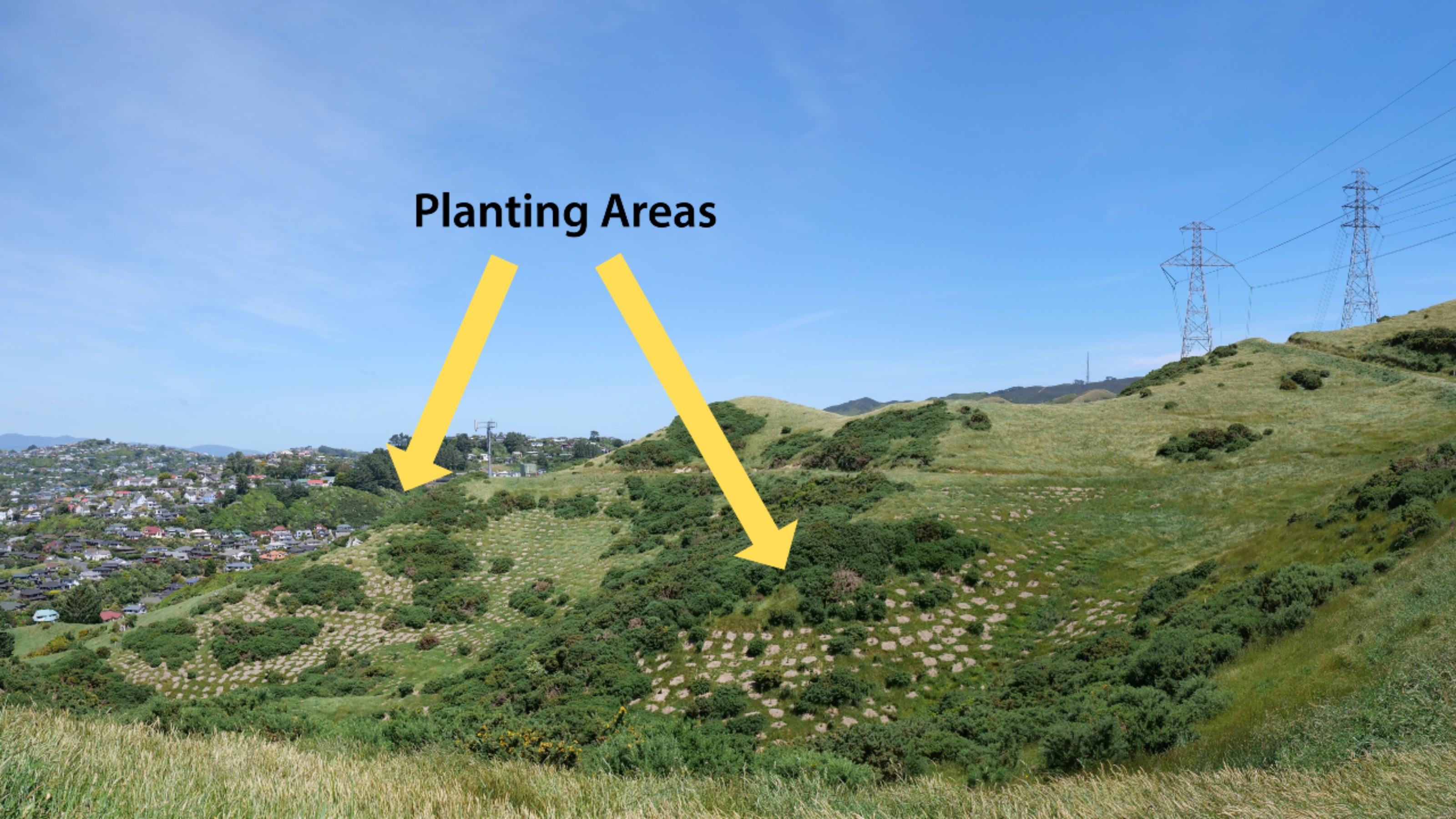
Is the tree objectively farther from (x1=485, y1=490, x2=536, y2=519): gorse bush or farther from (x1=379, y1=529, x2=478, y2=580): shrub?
(x1=485, y1=490, x2=536, y2=519): gorse bush

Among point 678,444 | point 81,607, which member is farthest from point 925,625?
point 81,607

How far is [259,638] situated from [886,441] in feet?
147

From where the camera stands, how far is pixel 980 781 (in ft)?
44.9

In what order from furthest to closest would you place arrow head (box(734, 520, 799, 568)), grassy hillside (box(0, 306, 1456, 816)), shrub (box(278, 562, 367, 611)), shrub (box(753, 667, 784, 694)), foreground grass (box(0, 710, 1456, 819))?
shrub (box(278, 562, 367, 611)) < shrub (box(753, 667, 784, 694)) < arrow head (box(734, 520, 799, 568)) < grassy hillside (box(0, 306, 1456, 816)) < foreground grass (box(0, 710, 1456, 819))

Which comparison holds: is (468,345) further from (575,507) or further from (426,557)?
(575,507)

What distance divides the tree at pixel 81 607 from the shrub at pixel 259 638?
191 feet

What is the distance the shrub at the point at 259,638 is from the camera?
120 ft

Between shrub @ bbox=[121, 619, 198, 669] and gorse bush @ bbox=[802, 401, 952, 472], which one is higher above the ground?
gorse bush @ bbox=[802, 401, 952, 472]

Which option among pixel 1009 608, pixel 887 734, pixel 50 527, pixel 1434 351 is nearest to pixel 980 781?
pixel 887 734

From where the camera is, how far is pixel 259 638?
3756cm

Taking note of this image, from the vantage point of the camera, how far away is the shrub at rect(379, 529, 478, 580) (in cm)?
4472

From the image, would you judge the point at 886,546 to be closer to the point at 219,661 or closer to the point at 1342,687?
the point at 1342,687

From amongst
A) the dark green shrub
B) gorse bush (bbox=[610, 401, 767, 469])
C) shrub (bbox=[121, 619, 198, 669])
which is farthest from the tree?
the dark green shrub

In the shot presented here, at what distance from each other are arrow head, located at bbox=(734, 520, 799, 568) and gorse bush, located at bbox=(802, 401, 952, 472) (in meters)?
22.6
